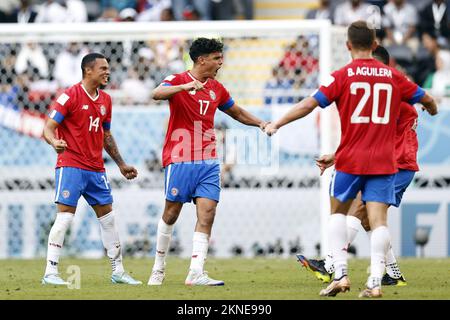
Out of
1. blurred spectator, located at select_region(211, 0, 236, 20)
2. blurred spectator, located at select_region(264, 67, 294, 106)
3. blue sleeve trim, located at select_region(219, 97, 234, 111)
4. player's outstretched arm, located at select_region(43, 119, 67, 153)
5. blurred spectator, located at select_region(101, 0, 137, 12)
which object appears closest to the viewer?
player's outstretched arm, located at select_region(43, 119, 67, 153)

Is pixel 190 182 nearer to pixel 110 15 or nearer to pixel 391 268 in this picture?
pixel 391 268

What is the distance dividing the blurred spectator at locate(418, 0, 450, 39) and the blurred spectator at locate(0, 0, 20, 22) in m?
7.72

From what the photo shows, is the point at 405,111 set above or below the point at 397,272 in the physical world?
above

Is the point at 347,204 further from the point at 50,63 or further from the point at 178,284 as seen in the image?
the point at 50,63

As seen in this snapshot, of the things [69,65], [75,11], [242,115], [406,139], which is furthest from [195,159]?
[75,11]

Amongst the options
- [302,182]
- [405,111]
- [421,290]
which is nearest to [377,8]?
[302,182]

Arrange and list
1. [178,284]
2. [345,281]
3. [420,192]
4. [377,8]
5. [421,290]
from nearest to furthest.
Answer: [345,281], [421,290], [178,284], [420,192], [377,8]

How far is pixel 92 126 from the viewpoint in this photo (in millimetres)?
12336

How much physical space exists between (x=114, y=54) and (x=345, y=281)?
8.89 meters

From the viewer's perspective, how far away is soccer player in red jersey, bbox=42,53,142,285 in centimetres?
1216

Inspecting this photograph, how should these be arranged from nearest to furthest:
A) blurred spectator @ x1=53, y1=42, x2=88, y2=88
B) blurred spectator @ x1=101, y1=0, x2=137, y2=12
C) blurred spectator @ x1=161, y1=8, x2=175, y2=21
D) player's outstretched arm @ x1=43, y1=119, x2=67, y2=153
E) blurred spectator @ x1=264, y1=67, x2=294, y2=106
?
player's outstretched arm @ x1=43, y1=119, x2=67, y2=153, blurred spectator @ x1=264, y1=67, x2=294, y2=106, blurred spectator @ x1=53, y1=42, x2=88, y2=88, blurred spectator @ x1=161, y1=8, x2=175, y2=21, blurred spectator @ x1=101, y1=0, x2=137, y2=12

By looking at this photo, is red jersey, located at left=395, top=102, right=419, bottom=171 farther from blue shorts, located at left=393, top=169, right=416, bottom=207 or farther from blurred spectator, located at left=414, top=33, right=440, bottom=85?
blurred spectator, located at left=414, top=33, right=440, bottom=85

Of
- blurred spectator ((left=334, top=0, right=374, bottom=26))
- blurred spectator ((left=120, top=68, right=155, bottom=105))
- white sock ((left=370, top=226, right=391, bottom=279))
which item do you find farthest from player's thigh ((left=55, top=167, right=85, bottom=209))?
blurred spectator ((left=334, top=0, right=374, bottom=26))

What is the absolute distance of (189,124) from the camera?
1178 centimetres
